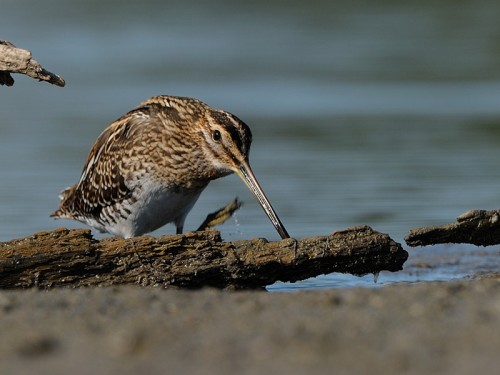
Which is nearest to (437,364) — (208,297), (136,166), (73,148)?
(208,297)

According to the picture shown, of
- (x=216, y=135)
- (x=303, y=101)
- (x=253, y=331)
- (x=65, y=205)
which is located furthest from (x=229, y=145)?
(x=303, y=101)

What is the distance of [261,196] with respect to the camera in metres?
8.59

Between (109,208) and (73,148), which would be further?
(73,148)

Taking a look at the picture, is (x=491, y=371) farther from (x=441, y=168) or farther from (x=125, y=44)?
(x=125, y=44)

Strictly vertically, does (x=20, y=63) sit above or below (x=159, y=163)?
above

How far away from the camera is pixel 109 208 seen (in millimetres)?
9805

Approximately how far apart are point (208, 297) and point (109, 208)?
4220mm

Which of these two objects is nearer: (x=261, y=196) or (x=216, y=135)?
(x=261, y=196)

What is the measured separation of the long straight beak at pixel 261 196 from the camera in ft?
27.2

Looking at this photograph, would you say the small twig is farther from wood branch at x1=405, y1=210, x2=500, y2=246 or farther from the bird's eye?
wood branch at x1=405, y1=210, x2=500, y2=246

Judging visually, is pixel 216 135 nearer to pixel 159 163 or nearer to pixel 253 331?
pixel 159 163

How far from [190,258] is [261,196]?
1165mm

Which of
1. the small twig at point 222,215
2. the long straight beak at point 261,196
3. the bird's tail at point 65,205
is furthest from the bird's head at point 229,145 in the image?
the bird's tail at point 65,205

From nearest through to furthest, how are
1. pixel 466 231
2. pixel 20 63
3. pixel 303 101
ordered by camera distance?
pixel 20 63 → pixel 466 231 → pixel 303 101
